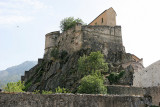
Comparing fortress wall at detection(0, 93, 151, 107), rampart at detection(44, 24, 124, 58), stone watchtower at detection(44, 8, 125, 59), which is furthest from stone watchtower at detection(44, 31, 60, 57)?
fortress wall at detection(0, 93, 151, 107)

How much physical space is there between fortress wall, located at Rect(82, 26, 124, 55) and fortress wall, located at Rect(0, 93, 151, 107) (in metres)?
31.5

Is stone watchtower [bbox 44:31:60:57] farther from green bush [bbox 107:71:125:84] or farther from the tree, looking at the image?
green bush [bbox 107:71:125:84]

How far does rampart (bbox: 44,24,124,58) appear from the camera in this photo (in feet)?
156

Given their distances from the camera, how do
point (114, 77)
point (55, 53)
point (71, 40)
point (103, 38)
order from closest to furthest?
point (114, 77), point (103, 38), point (71, 40), point (55, 53)

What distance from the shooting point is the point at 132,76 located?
33.1 metres

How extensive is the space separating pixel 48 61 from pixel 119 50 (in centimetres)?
1721

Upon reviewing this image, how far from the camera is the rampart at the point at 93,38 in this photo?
4759 centimetres

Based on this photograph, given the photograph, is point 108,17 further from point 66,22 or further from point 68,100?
point 68,100

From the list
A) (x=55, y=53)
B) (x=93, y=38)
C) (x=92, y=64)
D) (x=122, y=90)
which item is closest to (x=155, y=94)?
(x=122, y=90)

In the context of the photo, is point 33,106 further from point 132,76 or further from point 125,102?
point 132,76

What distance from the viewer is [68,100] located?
12477 millimetres

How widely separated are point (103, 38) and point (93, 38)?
2523 mm

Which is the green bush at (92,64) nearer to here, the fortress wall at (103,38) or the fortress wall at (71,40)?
the fortress wall at (103,38)

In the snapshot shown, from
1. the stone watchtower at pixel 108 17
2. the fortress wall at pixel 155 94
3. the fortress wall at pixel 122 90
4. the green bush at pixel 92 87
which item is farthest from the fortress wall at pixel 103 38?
the fortress wall at pixel 155 94
